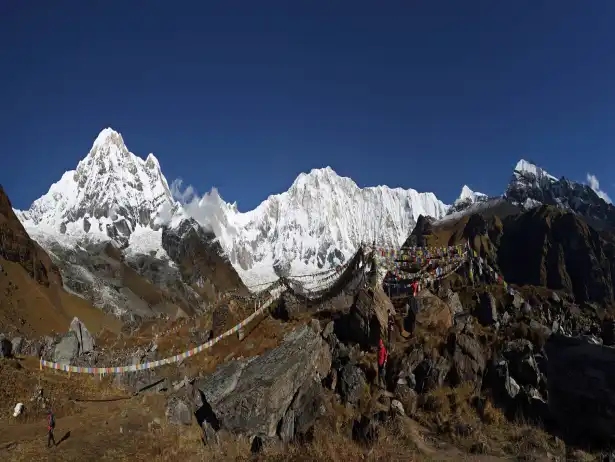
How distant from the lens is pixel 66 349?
4216cm

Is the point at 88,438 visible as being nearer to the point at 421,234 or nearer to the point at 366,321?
the point at 366,321

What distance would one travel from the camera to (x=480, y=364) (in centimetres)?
1856

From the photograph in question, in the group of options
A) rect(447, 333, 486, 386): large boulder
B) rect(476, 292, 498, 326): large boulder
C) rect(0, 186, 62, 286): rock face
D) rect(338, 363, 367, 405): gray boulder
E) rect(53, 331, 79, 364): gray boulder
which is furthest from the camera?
rect(0, 186, 62, 286): rock face

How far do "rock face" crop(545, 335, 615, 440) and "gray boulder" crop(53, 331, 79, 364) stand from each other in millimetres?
38560

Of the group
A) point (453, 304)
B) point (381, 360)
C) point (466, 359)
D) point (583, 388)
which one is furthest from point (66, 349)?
point (583, 388)

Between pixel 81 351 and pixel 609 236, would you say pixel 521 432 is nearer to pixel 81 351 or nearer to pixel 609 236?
pixel 81 351

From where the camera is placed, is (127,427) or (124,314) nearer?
(127,427)

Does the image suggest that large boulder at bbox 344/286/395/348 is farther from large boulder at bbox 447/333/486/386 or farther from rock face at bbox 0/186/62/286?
rock face at bbox 0/186/62/286

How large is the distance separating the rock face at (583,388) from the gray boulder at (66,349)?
38560 mm

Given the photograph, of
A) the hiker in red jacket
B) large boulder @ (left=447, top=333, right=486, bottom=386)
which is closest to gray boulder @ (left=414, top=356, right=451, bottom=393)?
large boulder @ (left=447, top=333, right=486, bottom=386)

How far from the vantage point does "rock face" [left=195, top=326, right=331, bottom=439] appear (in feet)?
52.0

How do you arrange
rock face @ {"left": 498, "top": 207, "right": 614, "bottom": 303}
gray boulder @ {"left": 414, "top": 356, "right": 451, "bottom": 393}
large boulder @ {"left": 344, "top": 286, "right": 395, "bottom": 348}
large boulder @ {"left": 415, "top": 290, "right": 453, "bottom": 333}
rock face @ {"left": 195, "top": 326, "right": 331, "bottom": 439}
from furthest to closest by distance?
1. rock face @ {"left": 498, "top": 207, "right": 614, "bottom": 303}
2. large boulder @ {"left": 415, "top": 290, "right": 453, "bottom": 333}
3. large boulder @ {"left": 344, "top": 286, "right": 395, "bottom": 348}
4. gray boulder @ {"left": 414, "top": 356, "right": 451, "bottom": 393}
5. rock face @ {"left": 195, "top": 326, "right": 331, "bottom": 439}

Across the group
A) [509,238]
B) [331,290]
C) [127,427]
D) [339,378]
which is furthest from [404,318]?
[509,238]

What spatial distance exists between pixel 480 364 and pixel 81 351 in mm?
38480
